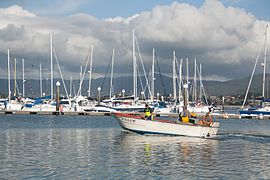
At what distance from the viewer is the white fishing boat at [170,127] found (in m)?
36.8

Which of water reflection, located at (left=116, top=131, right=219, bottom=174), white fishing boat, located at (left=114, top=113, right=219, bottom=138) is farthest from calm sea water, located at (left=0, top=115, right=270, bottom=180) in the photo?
white fishing boat, located at (left=114, top=113, right=219, bottom=138)

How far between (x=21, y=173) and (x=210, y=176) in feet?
26.9

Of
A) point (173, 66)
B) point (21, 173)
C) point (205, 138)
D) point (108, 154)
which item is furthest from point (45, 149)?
point (173, 66)

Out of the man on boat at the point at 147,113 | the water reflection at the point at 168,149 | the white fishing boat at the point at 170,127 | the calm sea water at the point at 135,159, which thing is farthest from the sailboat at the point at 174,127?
the calm sea water at the point at 135,159

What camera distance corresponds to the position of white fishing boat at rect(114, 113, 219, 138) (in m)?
36.8

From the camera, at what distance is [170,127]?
37.2 meters

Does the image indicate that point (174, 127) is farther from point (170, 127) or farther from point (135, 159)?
point (135, 159)

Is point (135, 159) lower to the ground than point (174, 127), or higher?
lower

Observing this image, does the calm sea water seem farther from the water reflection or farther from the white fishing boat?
the white fishing boat

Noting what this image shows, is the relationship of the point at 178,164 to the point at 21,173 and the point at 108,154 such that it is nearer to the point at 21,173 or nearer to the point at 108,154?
the point at 108,154

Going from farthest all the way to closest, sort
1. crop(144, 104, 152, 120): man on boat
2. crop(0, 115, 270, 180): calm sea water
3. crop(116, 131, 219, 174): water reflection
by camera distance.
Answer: crop(144, 104, 152, 120): man on boat < crop(116, 131, 219, 174): water reflection < crop(0, 115, 270, 180): calm sea water

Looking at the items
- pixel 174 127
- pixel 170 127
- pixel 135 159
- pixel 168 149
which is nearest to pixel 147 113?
pixel 170 127

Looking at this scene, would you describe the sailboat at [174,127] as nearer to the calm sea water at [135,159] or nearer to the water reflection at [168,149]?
the water reflection at [168,149]

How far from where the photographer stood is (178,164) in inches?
899
